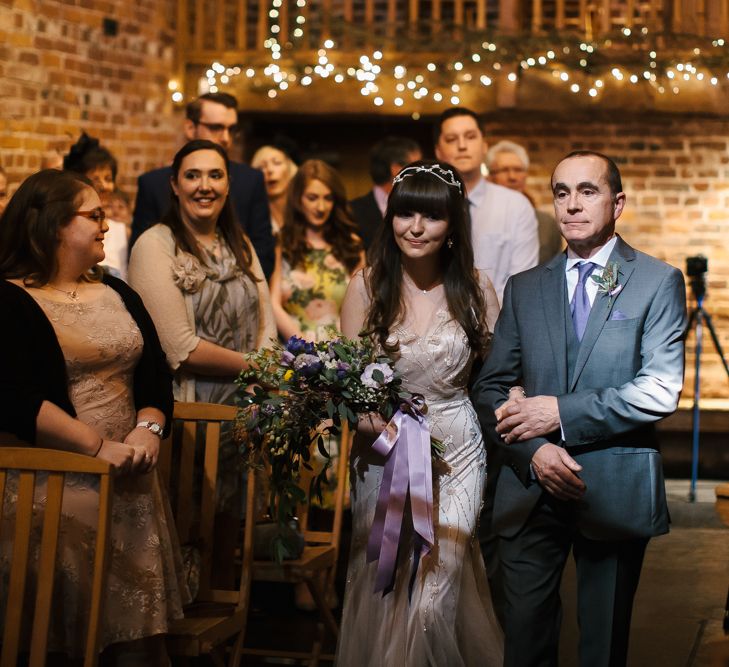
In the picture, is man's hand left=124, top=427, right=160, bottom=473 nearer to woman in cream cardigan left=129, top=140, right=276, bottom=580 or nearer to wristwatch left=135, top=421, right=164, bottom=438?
wristwatch left=135, top=421, right=164, bottom=438

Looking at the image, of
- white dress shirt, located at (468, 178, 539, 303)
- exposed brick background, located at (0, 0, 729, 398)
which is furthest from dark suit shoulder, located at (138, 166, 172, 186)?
exposed brick background, located at (0, 0, 729, 398)

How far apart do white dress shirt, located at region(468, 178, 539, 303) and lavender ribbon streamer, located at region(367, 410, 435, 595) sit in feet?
5.91

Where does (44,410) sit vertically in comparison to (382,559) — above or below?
above

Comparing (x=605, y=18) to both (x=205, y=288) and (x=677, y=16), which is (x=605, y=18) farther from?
(x=205, y=288)

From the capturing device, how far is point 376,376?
10.9ft

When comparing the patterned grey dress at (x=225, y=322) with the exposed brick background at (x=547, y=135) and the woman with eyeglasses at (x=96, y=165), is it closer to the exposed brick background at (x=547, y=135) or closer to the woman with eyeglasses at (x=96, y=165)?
the woman with eyeglasses at (x=96, y=165)

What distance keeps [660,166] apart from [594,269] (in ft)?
22.8

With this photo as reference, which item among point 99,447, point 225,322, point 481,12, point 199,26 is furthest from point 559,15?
point 99,447

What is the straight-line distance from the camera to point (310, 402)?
131 inches

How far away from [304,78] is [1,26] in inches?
112

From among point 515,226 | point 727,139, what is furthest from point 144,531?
point 727,139

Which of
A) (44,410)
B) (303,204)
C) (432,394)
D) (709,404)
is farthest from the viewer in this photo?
(709,404)

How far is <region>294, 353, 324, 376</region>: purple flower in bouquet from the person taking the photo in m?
3.27

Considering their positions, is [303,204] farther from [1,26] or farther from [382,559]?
[1,26]
